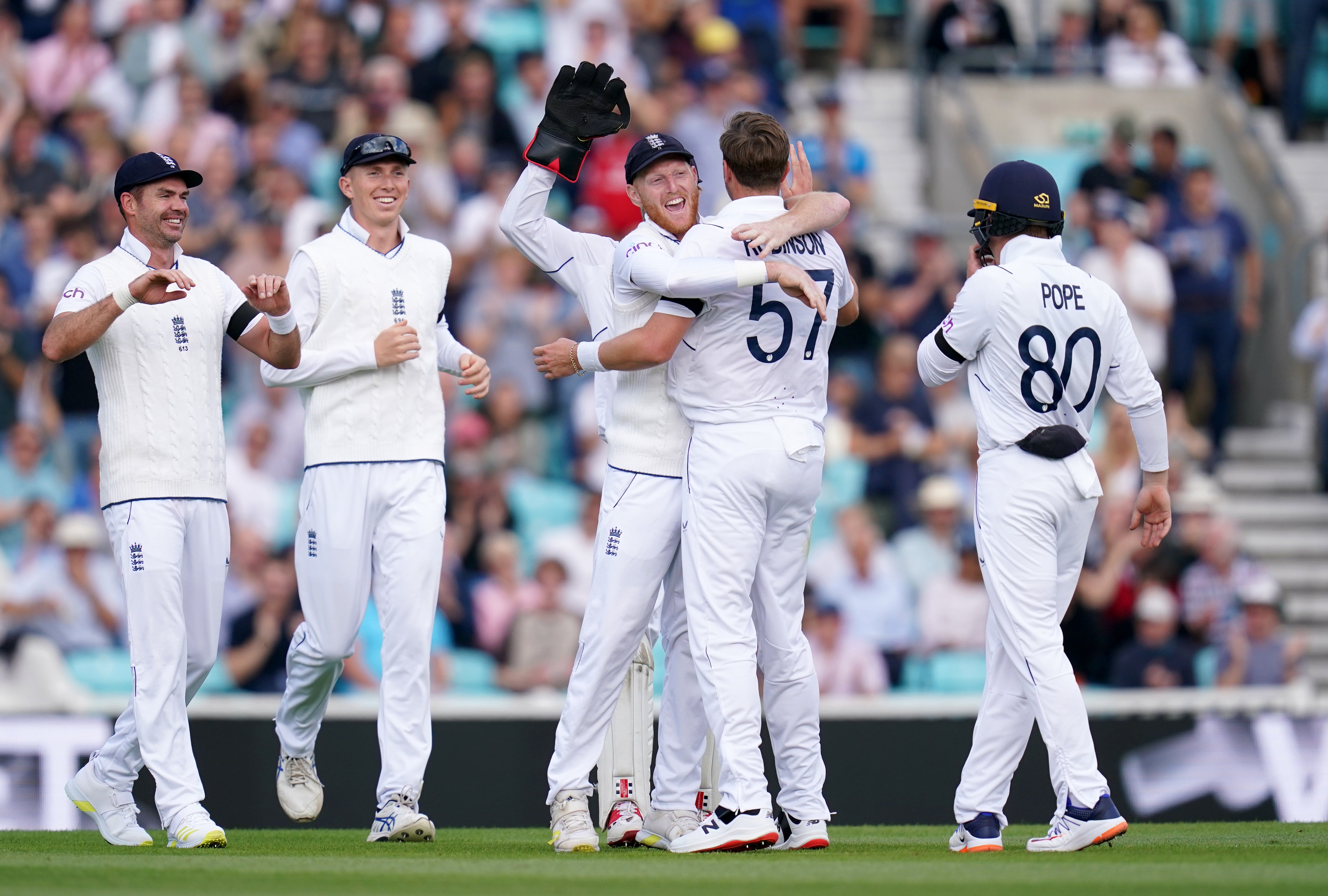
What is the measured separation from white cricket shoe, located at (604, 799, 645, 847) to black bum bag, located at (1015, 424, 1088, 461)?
2291 millimetres

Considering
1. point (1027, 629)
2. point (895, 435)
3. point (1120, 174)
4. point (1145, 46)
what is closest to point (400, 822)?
point (1027, 629)

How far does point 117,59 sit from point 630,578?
36.2ft

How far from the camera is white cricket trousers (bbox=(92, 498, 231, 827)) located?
783 centimetres

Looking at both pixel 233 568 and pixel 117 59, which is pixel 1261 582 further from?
pixel 117 59

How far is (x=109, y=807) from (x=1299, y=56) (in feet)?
48.9

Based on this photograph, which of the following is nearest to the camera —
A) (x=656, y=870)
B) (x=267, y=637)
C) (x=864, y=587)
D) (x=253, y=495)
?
(x=656, y=870)

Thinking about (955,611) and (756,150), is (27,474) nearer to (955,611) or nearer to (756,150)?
(955,611)

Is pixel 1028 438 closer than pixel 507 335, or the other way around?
pixel 1028 438

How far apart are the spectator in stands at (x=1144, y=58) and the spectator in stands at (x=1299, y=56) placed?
1020mm

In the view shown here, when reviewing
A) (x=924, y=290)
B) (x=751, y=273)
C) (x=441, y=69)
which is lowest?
(x=751, y=273)

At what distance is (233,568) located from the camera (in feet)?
43.6

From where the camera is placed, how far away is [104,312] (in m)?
7.71

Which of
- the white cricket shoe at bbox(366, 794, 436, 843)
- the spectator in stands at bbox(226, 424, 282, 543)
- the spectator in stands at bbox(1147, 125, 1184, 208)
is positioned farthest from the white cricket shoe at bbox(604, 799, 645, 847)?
the spectator in stands at bbox(1147, 125, 1184, 208)

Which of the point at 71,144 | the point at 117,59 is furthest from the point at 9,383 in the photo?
the point at 117,59
